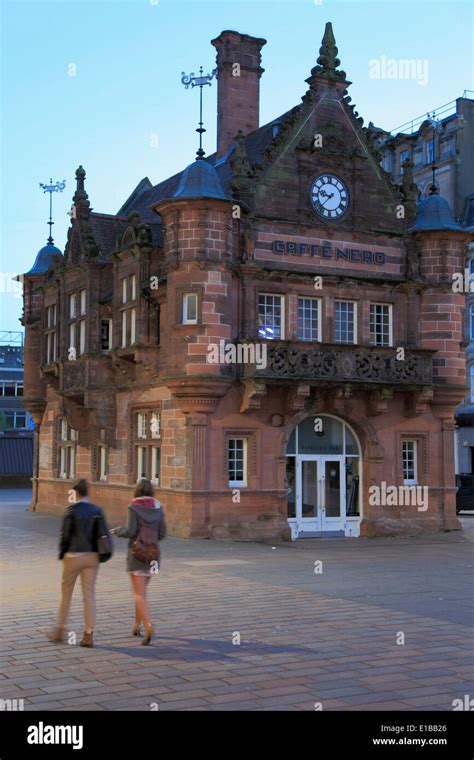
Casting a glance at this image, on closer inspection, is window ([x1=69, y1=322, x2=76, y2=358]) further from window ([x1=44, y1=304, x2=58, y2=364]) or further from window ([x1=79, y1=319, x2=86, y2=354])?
window ([x1=44, y1=304, x2=58, y2=364])

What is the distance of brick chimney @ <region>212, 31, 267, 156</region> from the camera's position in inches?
1241

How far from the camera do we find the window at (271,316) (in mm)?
25734

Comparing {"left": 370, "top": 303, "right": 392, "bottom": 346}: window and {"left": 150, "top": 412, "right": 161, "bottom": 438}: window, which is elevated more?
{"left": 370, "top": 303, "right": 392, "bottom": 346}: window

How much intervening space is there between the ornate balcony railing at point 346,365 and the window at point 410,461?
7.04 ft

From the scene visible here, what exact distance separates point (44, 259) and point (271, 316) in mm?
14968

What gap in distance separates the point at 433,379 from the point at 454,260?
11.8 ft

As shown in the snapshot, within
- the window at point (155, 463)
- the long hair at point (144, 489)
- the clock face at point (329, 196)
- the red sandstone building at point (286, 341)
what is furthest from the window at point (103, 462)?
the long hair at point (144, 489)

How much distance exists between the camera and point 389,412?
27172mm

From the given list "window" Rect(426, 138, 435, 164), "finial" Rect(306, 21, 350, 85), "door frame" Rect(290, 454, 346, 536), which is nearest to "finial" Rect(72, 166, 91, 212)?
"finial" Rect(306, 21, 350, 85)

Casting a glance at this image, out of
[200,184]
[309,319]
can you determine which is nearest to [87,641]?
[200,184]

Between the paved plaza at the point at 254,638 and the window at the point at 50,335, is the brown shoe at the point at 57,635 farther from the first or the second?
the window at the point at 50,335

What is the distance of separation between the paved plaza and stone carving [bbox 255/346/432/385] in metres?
5.78

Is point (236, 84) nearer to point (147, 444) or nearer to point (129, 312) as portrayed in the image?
point (129, 312)

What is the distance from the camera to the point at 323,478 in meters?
26.8
